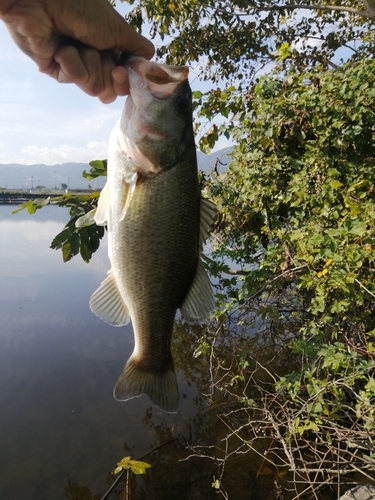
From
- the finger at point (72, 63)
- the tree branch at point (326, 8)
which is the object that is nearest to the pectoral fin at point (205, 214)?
the finger at point (72, 63)

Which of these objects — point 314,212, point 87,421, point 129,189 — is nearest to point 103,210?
point 129,189

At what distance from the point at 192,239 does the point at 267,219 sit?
2.69 m

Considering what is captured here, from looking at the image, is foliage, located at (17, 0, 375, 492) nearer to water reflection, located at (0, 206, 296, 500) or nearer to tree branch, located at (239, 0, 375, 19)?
water reflection, located at (0, 206, 296, 500)

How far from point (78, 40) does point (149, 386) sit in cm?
168

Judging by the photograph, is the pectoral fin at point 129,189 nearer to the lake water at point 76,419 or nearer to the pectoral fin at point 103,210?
the pectoral fin at point 103,210

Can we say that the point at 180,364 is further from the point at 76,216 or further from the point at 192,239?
the point at 192,239

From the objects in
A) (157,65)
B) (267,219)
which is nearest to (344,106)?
(267,219)

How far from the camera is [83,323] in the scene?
869 centimetres

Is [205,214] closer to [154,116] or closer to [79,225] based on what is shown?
[154,116]

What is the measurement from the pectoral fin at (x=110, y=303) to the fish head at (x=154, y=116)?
1.89ft

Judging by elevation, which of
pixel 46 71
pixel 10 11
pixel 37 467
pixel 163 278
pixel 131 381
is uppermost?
pixel 10 11

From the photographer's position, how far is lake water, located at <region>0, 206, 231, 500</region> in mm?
4188

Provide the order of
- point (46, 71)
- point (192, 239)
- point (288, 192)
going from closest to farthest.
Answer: point (192, 239) < point (46, 71) < point (288, 192)

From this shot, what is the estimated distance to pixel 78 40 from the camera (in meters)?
1.66
